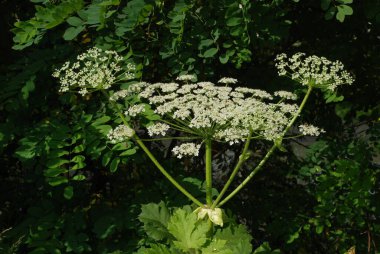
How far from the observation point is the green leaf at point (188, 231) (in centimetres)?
231

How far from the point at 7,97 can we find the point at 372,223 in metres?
3.08

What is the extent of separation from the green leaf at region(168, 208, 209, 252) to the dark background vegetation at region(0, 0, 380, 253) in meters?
0.71

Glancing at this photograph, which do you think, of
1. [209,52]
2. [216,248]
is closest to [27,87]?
[209,52]

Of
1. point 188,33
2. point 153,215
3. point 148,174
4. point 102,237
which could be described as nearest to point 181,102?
point 153,215

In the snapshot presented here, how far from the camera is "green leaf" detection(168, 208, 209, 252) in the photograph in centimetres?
231

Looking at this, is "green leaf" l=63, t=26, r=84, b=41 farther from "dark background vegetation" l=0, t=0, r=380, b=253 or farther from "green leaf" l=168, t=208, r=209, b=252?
"green leaf" l=168, t=208, r=209, b=252

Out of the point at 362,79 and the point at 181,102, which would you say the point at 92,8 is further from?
the point at 362,79

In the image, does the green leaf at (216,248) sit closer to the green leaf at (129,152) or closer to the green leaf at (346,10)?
the green leaf at (129,152)

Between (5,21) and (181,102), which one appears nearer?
(181,102)

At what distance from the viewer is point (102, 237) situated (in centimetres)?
339

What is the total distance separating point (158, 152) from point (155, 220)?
1.77 m

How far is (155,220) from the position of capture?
8.89ft

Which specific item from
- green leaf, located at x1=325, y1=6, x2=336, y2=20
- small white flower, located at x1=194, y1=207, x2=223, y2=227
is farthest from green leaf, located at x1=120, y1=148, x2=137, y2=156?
green leaf, located at x1=325, y1=6, x2=336, y2=20

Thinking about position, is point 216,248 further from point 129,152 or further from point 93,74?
point 93,74
